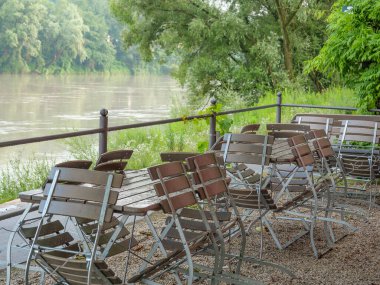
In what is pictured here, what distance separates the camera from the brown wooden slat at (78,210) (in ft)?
10.5

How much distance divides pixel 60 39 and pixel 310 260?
4653 cm

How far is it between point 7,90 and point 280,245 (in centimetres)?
3370

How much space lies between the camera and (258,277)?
15.1ft

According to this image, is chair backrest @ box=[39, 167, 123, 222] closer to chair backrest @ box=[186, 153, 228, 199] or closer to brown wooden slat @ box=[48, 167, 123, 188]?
brown wooden slat @ box=[48, 167, 123, 188]

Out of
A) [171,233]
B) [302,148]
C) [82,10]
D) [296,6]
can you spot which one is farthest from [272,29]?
[82,10]

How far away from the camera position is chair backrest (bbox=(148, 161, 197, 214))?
11.5 ft

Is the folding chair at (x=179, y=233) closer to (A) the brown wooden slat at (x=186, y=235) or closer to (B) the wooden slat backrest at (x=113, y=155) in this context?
(A) the brown wooden slat at (x=186, y=235)

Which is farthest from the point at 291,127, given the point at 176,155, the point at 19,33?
the point at 19,33

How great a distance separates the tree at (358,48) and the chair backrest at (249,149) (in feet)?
13.1

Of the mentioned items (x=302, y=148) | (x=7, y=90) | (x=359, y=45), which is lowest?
(x=7, y=90)

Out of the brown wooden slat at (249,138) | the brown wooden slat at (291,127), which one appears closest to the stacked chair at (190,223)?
the brown wooden slat at (249,138)

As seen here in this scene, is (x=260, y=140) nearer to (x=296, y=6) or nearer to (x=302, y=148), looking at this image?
(x=302, y=148)

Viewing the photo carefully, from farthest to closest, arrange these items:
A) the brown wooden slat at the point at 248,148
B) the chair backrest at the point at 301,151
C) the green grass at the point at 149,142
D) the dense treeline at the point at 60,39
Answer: the dense treeline at the point at 60,39 → the green grass at the point at 149,142 → the chair backrest at the point at 301,151 → the brown wooden slat at the point at 248,148

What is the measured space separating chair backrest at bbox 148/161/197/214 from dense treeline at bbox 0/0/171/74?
37718 millimetres
